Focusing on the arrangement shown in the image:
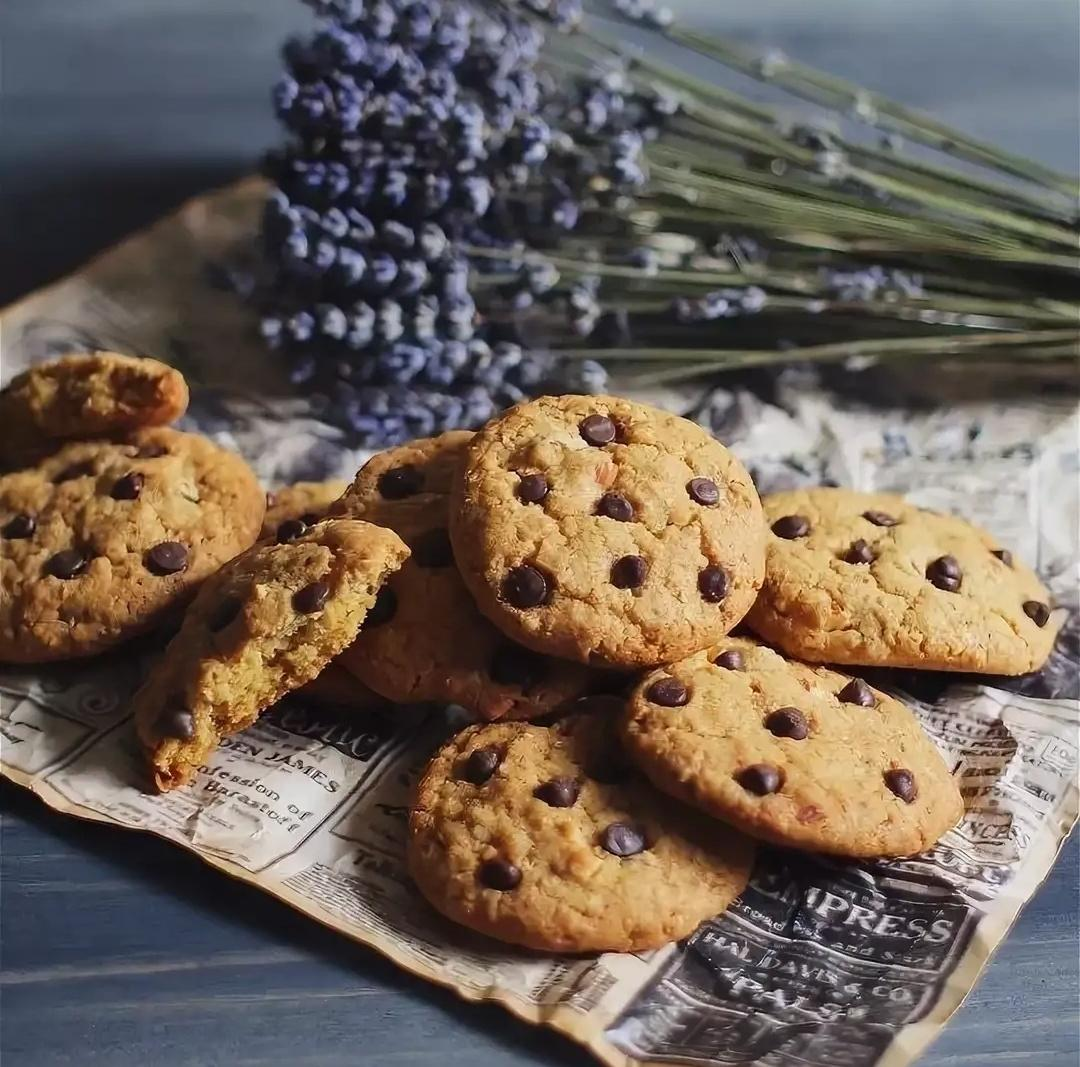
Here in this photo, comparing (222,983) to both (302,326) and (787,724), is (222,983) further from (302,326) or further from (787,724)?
(302,326)

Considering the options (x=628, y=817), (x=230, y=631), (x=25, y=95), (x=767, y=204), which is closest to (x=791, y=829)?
(x=628, y=817)

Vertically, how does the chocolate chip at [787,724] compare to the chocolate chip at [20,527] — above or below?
above

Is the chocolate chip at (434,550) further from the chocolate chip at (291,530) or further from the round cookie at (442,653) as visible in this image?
the chocolate chip at (291,530)

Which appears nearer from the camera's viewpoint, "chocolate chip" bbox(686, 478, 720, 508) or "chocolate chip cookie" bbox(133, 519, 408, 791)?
"chocolate chip cookie" bbox(133, 519, 408, 791)

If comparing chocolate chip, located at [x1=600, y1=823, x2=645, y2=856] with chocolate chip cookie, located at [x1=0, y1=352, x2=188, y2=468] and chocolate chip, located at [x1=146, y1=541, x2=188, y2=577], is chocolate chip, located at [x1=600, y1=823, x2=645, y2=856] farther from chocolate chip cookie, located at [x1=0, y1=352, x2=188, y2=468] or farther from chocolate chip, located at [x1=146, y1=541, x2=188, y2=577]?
chocolate chip cookie, located at [x1=0, y1=352, x2=188, y2=468]

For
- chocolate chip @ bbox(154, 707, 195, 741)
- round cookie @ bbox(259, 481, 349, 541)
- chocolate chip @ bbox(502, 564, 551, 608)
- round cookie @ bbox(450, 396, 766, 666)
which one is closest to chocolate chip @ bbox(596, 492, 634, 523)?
round cookie @ bbox(450, 396, 766, 666)

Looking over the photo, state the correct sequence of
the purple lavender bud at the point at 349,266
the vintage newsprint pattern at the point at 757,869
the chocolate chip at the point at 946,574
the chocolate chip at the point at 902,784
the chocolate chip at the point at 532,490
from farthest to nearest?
1. the purple lavender bud at the point at 349,266
2. the chocolate chip at the point at 946,574
3. the chocolate chip at the point at 532,490
4. the chocolate chip at the point at 902,784
5. the vintage newsprint pattern at the point at 757,869

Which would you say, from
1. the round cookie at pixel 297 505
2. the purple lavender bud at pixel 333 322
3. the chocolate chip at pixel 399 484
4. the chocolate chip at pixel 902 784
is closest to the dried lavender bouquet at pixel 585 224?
the purple lavender bud at pixel 333 322
